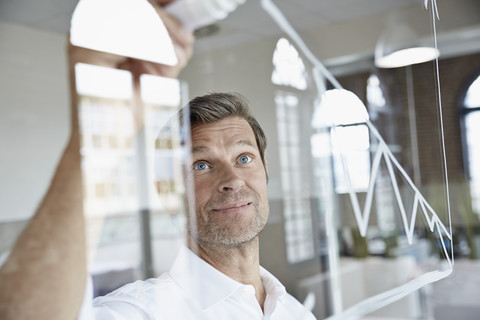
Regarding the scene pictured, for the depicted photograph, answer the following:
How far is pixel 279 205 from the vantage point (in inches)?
27.0

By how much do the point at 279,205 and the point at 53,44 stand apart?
14.3 inches

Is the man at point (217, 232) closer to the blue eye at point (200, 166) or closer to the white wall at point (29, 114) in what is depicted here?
the blue eye at point (200, 166)

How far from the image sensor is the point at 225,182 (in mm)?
486

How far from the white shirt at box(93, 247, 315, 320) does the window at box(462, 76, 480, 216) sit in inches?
87.4

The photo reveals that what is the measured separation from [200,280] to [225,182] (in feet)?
0.30

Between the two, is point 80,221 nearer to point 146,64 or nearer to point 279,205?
point 146,64

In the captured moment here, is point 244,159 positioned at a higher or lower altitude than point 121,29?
lower

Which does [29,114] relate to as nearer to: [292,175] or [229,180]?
[229,180]

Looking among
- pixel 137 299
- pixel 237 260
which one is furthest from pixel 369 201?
pixel 137 299

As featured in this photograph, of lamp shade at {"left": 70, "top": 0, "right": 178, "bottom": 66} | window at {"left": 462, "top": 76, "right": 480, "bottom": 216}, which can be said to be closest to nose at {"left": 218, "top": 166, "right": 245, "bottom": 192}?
lamp shade at {"left": 70, "top": 0, "right": 178, "bottom": 66}

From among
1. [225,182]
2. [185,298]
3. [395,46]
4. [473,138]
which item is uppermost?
[395,46]

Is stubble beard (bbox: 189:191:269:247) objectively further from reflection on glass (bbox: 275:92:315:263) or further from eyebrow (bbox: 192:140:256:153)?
reflection on glass (bbox: 275:92:315:263)

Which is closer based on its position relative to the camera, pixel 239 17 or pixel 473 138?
pixel 239 17

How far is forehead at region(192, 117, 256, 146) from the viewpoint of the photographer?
47 centimetres
